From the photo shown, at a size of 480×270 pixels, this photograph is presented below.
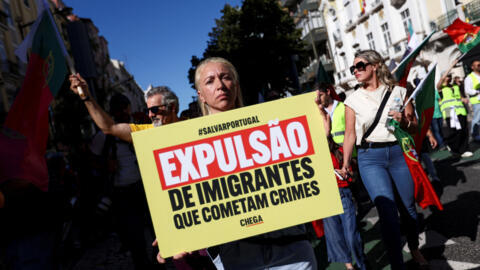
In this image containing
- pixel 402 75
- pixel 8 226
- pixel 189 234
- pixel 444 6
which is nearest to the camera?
pixel 189 234

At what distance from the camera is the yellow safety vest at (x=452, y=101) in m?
8.66

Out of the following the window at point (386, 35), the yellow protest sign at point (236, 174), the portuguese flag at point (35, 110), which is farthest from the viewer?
the window at point (386, 35)

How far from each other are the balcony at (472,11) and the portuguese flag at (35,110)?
24971 mm

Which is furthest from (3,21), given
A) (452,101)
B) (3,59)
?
(452,101)

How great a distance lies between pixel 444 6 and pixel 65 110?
22.7 m

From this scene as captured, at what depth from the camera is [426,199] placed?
11.3 feet

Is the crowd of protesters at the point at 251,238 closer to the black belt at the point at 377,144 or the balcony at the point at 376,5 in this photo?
the black belt at the point at 377,144

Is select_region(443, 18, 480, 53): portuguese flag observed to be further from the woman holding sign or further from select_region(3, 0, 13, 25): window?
select_region(3, 0, 13, 25): window

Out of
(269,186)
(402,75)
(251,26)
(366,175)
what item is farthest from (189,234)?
(251,26)

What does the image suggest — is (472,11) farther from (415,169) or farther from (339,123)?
(415,169)

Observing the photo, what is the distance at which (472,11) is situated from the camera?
2295cm

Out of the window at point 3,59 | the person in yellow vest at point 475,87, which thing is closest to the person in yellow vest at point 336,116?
the person in yellow vest at point 475,87

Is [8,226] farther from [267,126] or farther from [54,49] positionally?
[267,126]

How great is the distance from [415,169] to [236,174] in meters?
2.13
